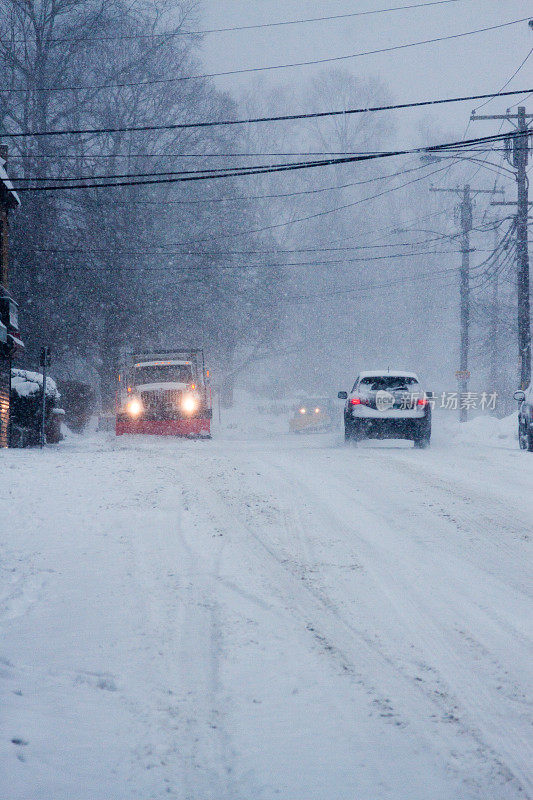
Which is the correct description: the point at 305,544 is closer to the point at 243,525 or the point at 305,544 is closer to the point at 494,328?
the point at 243,525

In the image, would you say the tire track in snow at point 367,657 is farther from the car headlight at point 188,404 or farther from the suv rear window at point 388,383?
the car headlight at point 188,404

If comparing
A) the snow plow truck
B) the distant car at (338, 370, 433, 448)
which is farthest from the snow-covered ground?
the snow plow truck

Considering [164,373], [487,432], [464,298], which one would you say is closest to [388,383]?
[164,373]

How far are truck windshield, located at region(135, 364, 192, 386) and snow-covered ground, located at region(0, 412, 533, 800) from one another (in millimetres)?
13487

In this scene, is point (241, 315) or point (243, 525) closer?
point (243, 525)

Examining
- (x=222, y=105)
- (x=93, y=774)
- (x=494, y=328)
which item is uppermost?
(x=222, y=105)

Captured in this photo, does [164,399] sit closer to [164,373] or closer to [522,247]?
[164,373]

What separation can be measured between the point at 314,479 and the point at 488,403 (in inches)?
1369

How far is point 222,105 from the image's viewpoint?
37812 millimetres

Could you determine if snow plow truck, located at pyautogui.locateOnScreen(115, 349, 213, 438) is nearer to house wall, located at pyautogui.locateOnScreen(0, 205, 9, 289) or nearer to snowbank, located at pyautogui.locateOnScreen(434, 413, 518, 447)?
house wall, located at pyautogui.locateOnScreen(0, 205, 9, 289)

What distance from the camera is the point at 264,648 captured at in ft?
15.6

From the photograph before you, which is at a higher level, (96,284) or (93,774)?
(96,284)

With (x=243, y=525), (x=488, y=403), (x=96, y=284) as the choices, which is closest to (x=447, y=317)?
(x=488, y=403)

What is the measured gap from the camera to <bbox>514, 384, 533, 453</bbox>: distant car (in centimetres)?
1819
